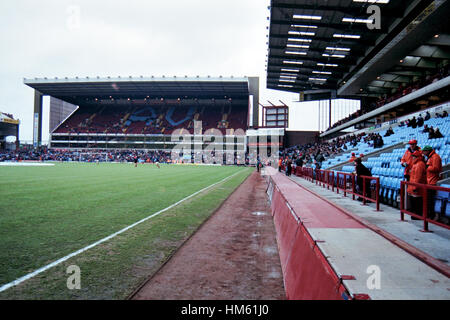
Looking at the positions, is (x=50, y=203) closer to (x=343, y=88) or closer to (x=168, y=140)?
(x=343, y=88)

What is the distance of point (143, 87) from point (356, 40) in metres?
52.3

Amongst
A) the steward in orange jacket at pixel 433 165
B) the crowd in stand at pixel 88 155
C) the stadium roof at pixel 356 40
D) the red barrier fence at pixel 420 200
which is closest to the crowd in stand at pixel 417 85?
the stadium roof at pixel 356 40

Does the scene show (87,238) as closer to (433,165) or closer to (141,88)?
(433,165)

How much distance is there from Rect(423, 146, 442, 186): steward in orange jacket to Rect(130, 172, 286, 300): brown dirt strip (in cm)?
387

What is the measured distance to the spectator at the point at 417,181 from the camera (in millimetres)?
5961

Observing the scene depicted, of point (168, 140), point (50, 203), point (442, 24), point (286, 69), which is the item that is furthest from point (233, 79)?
point (50, 203)

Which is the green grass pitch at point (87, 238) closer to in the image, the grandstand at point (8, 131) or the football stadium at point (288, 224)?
the football stadium at point (288, 224)

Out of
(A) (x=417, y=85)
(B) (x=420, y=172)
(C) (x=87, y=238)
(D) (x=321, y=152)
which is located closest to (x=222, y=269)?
(C) (x=87, y=238)

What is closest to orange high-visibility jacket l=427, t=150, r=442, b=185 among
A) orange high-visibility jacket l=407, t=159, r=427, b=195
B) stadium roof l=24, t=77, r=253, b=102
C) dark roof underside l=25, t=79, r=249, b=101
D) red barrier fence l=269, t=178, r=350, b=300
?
orange high-visibility jacket l=407, t=159, r=427, b=195

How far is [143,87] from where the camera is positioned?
67188mm

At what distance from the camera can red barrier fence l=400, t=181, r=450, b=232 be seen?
5.39 m

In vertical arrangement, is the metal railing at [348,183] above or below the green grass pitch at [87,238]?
above

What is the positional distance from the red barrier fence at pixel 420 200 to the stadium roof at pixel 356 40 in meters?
18.0

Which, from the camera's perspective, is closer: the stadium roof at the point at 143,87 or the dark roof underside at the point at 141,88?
the stadium roof at the point at 143,87
